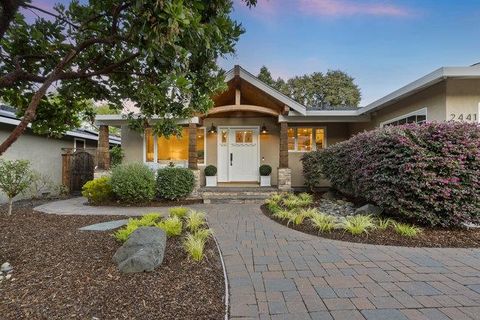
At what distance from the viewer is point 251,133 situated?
1184 cm

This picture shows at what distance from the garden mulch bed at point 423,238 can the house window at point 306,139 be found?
677cm

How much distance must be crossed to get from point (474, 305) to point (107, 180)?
924 centimetres

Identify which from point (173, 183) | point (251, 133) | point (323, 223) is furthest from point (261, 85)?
point (323, 223)

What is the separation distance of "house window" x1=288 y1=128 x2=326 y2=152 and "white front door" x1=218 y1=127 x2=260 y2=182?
59.5 inches

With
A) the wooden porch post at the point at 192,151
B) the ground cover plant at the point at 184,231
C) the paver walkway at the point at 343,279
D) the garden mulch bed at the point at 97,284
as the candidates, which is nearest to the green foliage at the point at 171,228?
the ground cover plant at the point at 184,231

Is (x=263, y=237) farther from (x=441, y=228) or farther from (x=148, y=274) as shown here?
(x=441, y=228)

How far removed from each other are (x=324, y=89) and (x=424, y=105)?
829 inches

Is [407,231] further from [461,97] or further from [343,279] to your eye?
[461,97]

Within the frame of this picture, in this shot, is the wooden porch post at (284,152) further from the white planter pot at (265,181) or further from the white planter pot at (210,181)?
the white planter pot at (210,181)

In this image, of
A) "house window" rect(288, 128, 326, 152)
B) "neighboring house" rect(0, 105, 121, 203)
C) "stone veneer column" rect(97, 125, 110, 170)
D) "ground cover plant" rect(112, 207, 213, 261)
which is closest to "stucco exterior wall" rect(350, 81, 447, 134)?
"house window" rect(288, 128, 326, 152)

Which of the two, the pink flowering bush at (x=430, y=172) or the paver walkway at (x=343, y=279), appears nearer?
the paver walkway at (x=343, y=279)

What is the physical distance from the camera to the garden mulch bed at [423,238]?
468 centimetres

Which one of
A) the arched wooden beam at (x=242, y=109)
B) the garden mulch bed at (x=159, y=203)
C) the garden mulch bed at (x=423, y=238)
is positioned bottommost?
the garden mulch bed at (x=159, y=203)

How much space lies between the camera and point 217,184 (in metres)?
11.3
